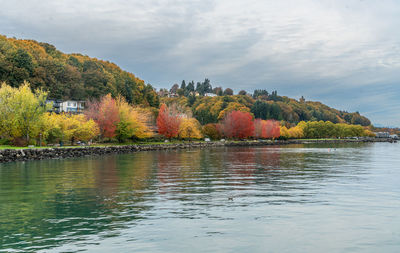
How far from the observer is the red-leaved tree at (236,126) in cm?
15912

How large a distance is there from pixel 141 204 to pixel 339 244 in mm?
11132

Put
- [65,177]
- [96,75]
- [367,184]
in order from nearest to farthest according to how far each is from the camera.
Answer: [367,184] → [65,177] → [96,75]

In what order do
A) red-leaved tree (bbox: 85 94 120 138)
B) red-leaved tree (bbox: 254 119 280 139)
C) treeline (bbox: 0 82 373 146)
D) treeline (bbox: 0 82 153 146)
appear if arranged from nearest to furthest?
treeline (bbox: 0 82 153 146) < treeline (bbox: 0 82 373 146) < red-leaved tree (bbox: 85 94 120 138) < red-leaved tree (bbox: 254 119 280 139)

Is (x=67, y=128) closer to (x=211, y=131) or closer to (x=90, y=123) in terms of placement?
(x=90, y=123)

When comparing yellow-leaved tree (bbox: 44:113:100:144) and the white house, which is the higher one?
the white house

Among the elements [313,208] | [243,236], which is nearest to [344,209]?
[313,208]

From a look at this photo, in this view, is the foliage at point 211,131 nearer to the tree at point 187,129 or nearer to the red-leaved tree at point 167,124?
the tree at point 187,129

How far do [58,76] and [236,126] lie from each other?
241 feet

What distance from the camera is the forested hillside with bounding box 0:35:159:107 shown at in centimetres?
11862

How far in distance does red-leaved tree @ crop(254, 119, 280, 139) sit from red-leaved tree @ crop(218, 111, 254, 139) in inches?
808

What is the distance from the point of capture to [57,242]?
14.1 meters

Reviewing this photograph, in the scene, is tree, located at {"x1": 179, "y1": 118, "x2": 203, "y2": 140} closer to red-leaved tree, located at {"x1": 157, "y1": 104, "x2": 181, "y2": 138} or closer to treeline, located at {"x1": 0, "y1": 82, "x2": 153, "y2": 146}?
red-leaved tree, located at {"x1": 157, "y1": 104, "x2": 181, "y2": 138}

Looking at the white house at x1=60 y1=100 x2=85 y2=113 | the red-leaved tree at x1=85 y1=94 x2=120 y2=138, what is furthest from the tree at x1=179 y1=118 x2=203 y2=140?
the white house at x1=60 y1=100 x2=85 y2=113

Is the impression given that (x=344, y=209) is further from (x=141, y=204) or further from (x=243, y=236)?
(x=141, y=204)
